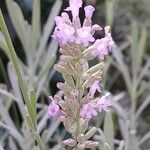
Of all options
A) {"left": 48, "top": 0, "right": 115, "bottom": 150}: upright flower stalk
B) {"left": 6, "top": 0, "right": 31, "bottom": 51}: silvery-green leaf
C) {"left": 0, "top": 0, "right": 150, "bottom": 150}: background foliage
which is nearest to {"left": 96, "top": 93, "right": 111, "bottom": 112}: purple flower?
{"left": 48, "top": 0, "right": 115, "bottom": 150}: upright flower stalk

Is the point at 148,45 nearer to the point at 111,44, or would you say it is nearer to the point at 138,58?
the point at 138,58

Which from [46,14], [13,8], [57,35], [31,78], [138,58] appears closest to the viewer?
[57,35]

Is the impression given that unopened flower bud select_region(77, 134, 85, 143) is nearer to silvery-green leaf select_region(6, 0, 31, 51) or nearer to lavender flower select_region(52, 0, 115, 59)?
lavender flower select_region(52, 0, 115, 59)

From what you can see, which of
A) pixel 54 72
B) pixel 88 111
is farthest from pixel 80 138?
pixel 54 72

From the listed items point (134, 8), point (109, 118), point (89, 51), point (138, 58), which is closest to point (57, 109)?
point (89, 51)

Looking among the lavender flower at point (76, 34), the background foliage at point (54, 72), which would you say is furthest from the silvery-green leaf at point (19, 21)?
the lavender flower at point (76, 34)

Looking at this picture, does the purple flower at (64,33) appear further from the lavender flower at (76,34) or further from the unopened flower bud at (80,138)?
the unopened flower bud at (80,138)

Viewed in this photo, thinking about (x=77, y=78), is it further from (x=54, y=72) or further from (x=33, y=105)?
(x=54, y=72)

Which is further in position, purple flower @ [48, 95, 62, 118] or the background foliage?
the background foliage
